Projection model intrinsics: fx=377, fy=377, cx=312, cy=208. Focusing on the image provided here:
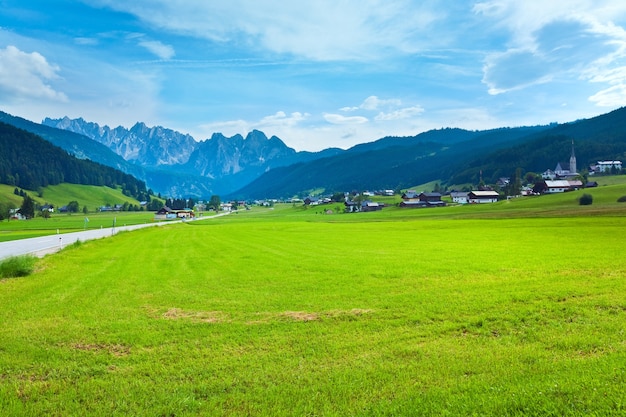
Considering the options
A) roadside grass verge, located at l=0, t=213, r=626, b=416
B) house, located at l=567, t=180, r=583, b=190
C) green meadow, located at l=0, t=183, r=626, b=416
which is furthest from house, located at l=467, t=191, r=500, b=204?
green meadow, located at l=0, t=183, r=626, b=416

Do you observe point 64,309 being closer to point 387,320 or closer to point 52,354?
point 52,354

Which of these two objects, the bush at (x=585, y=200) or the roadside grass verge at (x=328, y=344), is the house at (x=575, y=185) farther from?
the roadside grass verge at (x=328, y=344)

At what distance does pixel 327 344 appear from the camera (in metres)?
12.4

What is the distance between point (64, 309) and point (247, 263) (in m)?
15.0

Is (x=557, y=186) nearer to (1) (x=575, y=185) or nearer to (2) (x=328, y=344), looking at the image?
(1) (x=575, y=185)

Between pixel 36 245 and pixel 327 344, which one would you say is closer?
pixel 327 344

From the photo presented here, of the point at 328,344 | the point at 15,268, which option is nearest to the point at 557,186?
the point at 328,344

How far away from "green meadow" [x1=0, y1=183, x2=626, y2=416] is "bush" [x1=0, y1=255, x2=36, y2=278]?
495 cm

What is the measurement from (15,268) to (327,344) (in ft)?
95.2

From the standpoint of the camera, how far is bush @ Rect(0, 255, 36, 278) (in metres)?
28.8

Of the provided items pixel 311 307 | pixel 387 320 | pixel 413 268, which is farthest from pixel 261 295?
pixel 413 268

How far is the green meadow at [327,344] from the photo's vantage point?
28.9ft

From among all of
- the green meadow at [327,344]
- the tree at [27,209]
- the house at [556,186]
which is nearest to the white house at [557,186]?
the house at [556,186]

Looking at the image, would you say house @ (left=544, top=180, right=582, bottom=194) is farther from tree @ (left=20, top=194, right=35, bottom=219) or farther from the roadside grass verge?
tree @ (left=20, top=194, right=35, bottom=219)
